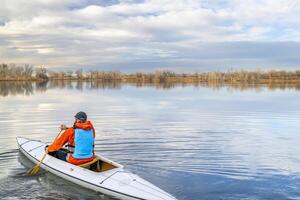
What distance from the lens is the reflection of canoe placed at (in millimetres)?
8555

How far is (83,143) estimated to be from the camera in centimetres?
1025

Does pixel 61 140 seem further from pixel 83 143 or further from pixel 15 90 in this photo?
pixel 15 90

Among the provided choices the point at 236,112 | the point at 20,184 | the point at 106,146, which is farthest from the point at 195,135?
the point at 236,112

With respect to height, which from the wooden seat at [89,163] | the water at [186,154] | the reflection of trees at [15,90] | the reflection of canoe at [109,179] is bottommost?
the water at [186,154]

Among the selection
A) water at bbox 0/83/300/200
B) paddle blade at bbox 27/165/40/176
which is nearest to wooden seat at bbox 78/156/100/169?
water at bbox 0/83/300/200

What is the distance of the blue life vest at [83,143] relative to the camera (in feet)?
33.4

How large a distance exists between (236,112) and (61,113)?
12513 millimetres

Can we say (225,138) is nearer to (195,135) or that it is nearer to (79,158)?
(195,135)

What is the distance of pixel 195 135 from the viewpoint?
17.7 meters

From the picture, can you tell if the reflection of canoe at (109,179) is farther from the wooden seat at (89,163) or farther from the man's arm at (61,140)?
the man's arm at (61,140)

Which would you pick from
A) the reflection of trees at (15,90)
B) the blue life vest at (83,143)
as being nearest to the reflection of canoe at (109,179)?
the blue life vest at (83,143)

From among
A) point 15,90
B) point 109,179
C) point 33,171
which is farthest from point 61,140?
point 15,90

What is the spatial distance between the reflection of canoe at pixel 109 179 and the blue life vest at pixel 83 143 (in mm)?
352

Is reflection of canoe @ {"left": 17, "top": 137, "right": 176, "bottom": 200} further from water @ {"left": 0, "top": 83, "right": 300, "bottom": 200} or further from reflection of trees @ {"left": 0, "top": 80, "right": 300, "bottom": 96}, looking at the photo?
reflection of trees @ {"left": 0, "top": 80, "right": 300, "bottom": 96}
